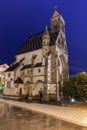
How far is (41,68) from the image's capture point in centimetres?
4662

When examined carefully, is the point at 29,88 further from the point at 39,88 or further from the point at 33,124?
Result: the point at 33,124

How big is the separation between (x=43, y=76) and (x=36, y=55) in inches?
339

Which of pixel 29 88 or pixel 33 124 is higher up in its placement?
pixel 29 88

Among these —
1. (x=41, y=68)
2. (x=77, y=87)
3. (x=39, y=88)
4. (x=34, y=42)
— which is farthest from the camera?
(x=34, y=42)

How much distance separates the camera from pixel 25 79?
51.2m

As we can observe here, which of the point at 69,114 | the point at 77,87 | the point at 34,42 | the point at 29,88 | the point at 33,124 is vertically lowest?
the point at 69,114

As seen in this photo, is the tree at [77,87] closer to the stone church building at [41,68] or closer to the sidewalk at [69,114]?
the sidewalk at [69,114]

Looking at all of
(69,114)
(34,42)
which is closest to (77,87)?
(69,114)

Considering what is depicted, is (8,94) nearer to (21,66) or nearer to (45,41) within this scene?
(21,66)

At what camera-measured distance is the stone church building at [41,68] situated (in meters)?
45.1

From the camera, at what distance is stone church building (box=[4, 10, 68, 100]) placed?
148 ft

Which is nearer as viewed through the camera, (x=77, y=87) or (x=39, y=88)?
(x=77, y=87)

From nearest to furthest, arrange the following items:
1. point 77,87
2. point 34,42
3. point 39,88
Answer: point 77,87 < point 39,88 < point 34,42

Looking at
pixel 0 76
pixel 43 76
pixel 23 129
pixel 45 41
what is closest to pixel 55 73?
pixel 43 76
